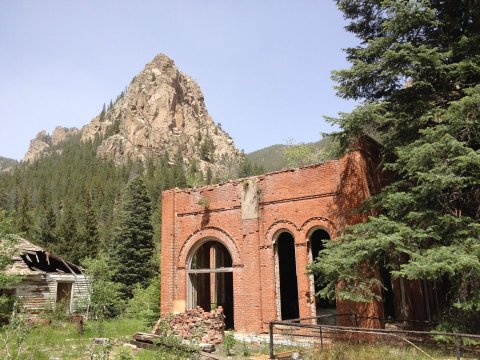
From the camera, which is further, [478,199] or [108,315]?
[108,315]

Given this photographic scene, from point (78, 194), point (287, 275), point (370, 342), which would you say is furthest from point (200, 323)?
point (78, 194)

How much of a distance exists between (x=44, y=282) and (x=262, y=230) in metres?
18.5

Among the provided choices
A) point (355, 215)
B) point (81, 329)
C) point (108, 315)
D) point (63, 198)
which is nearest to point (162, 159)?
point (63, 198)

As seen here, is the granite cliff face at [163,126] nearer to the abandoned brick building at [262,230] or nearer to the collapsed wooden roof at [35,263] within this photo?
the collapsed wooden roof at [35,263]

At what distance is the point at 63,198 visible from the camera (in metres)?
102

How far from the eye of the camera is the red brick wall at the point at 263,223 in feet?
42.6

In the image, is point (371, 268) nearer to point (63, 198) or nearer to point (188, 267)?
point (188, 267)

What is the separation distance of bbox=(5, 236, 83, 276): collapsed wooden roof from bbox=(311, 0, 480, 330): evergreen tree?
68.8ft

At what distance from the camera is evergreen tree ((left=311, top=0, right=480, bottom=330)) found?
965 cm

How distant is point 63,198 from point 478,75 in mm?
103882

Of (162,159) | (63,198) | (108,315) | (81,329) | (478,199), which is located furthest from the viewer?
(162,159)

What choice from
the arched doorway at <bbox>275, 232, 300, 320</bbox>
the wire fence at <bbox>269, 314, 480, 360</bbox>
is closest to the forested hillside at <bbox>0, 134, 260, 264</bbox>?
the arched doorway at <bbox>275, 232, 300, 320</bbox>

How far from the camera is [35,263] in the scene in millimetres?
27250

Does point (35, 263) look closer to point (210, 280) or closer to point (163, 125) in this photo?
point (210, 280)
